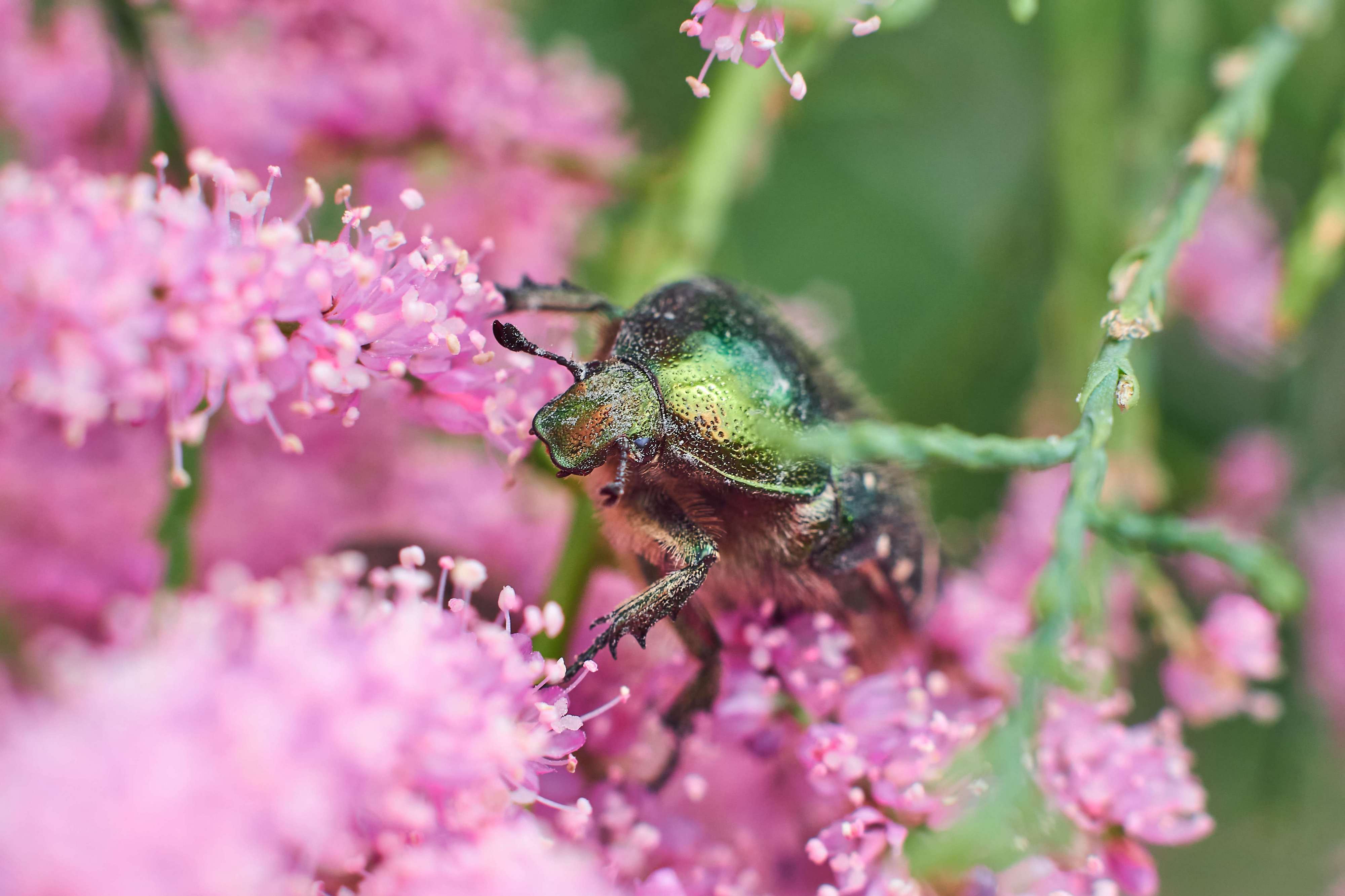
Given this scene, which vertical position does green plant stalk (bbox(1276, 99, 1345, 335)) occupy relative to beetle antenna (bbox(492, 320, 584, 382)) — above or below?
above

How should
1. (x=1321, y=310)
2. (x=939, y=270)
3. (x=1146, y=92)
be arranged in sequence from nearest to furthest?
(x=1146, y=92), (x=1321, y=310), (x=939, y=270)

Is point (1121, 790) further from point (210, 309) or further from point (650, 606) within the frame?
point (210, 309)

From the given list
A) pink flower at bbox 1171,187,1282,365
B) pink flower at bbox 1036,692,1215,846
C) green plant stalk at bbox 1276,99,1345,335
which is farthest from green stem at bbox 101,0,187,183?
pink flower at bbox 1171,187,1282,365

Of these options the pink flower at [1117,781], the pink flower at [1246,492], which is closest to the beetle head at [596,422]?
the pink flower at [1117,781]

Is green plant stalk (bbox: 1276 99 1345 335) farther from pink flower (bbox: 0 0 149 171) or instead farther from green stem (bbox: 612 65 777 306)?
pink flower (bbox: 0 0 149 171)

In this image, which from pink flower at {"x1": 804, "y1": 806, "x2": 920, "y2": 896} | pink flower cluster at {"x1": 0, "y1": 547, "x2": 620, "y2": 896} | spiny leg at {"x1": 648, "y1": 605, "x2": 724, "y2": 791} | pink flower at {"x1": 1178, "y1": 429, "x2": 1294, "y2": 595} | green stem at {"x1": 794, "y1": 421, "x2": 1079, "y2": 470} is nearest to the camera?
pink flower cluster at {"x1": 0, "y1": 547, "x2": 620, "y2": 896}

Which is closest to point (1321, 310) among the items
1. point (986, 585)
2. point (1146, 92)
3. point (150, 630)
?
point (1146, 92)

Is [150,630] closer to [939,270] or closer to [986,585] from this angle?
[986,585]
